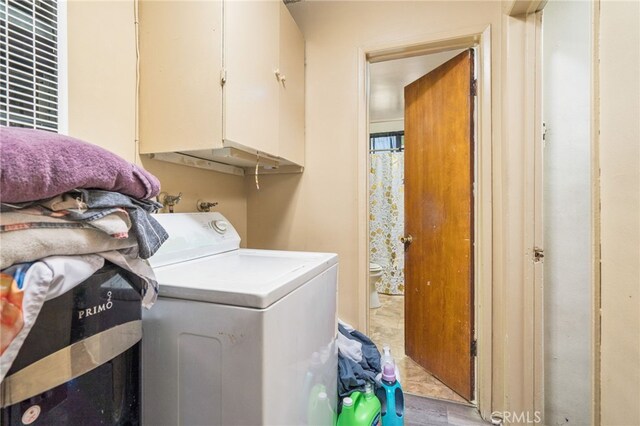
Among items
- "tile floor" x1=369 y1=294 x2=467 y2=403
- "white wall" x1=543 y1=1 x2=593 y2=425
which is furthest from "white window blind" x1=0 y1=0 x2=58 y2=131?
"tile floor" x1=369 y1=294 x2=467 y2=403

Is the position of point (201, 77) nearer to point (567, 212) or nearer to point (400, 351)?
point (567, 212)

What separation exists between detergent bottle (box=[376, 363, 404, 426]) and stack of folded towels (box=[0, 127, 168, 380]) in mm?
1316

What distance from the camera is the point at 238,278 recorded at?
833mm

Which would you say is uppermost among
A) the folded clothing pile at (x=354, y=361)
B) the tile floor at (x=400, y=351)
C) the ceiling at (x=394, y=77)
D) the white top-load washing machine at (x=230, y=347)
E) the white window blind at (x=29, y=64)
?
the ceiling at (x=394, y=77)

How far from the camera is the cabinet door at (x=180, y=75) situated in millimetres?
1146

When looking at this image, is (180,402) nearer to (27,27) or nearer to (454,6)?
(27,27)

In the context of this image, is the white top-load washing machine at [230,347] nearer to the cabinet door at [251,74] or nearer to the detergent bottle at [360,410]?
the detergent bottle at [360,410]

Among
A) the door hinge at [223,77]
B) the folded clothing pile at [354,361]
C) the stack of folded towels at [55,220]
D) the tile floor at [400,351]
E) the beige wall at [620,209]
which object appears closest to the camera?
the stack of folded towels at [55,220]

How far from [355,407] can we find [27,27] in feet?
5.94

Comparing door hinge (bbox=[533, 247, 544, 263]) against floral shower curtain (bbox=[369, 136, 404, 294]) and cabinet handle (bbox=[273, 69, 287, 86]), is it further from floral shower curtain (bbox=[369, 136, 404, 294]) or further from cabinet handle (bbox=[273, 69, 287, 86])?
floral shower curtain (bbox=[369, 136, 404, 294])

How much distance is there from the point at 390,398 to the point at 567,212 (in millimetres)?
1255

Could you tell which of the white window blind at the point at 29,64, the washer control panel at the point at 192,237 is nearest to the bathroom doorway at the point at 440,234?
the washer control panel at the point at 192,237

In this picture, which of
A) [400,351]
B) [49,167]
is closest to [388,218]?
[400,351]

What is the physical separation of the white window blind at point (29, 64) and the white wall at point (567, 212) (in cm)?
202
